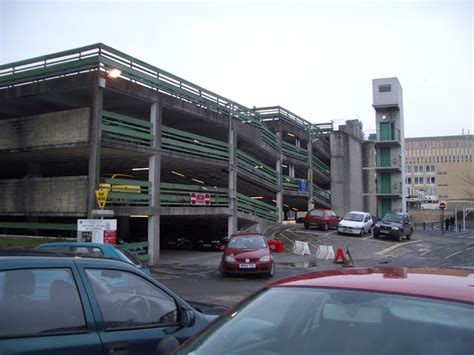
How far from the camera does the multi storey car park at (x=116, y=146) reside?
704 inches

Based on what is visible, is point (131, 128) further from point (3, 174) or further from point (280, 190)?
point (280, 190)

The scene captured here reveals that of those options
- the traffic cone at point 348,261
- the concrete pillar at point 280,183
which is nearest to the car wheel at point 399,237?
the concrete pillar at point 280,183

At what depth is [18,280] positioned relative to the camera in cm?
314

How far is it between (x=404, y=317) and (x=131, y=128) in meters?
19.0

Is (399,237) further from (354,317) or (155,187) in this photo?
A: (354,317)

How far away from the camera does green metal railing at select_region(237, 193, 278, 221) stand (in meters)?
27.6

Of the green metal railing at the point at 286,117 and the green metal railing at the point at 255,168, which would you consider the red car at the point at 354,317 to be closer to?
the green metal railing at the point at 255,168

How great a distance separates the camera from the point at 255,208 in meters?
29.4

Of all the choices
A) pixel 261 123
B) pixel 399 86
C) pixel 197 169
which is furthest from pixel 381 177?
pixel 197 169

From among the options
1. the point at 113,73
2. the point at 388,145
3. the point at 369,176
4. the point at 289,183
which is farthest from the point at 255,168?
the point at 388,145

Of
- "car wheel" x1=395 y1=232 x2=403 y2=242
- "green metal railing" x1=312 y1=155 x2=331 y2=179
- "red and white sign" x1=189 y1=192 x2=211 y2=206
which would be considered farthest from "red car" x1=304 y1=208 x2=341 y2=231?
"red and white sign" x1=189 y1=192 x2=211 y2=206

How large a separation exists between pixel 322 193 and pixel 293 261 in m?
22.5

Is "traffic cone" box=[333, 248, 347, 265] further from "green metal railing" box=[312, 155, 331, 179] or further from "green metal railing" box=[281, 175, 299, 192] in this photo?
"green metal railing" box=[312, 155, 331, 179]

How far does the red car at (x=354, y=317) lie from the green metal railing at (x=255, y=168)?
24.3 m
